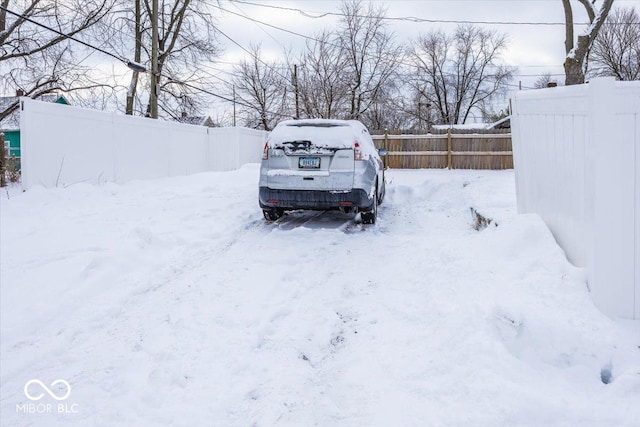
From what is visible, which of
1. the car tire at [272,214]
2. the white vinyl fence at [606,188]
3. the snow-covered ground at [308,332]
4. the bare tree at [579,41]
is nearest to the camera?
the snow-covered ground at [308,332]

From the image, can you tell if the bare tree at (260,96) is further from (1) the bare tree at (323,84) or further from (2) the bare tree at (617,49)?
(2) the bare tree at (617,49)

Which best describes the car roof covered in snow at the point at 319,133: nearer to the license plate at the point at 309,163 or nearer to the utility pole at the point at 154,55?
the license plate at the point at 309,163

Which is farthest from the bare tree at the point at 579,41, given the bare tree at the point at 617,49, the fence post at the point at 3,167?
the bare tree at the point at 617,49

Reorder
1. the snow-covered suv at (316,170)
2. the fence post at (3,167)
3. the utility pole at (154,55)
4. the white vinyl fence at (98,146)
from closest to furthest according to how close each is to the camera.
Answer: the snow-covered suv at (316,170), the white vinyl fence at (98,146), the fence post at (3,167), the utility pole at (154,55)

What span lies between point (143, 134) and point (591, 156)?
12022mm

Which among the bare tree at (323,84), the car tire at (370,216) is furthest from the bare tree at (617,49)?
the car tire at (370,216)

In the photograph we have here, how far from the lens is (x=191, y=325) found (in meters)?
3.80

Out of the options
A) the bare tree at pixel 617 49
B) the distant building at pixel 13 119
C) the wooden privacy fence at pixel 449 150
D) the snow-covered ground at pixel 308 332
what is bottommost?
the snow-covered ground at pixel 308 332

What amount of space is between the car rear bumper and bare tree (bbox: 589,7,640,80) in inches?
1448

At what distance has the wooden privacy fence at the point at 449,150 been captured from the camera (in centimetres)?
1919

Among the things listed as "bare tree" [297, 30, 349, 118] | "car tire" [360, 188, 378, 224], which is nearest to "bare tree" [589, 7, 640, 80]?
"bare tree" [297, 30, 349, 118]

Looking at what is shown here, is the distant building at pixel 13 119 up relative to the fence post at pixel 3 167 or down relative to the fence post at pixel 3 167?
up

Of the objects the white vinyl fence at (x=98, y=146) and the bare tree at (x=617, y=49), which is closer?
the white vinyl fence at (x=98, y=146)

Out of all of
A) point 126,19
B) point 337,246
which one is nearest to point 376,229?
point 337,246
